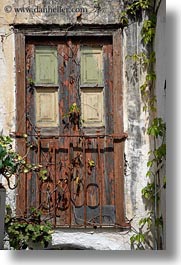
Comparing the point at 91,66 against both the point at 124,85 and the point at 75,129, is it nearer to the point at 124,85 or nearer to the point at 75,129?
the point at 124,85

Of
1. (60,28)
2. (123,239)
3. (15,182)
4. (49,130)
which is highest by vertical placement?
(60,28)

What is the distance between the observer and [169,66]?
9.25ft

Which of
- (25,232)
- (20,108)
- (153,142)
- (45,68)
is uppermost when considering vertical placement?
(45,68)

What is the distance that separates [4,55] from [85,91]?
343 millimetres

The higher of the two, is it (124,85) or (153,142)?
(124,85)

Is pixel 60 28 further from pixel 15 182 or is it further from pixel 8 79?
pixel 15 182

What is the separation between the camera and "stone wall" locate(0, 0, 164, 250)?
2.77 metres

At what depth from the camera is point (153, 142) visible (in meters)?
2.82

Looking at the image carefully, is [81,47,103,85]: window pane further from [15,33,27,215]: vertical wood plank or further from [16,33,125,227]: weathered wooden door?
[15,33,27,215]: vertical wood plank

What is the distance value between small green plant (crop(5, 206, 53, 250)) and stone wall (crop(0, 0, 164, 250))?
0.04 meters

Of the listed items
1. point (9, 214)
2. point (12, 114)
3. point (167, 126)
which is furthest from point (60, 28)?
point (9, 214)

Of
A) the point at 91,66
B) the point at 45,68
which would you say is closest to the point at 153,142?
the point at 91,66

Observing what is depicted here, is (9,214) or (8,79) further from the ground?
(8,79)

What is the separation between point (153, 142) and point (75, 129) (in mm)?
303
